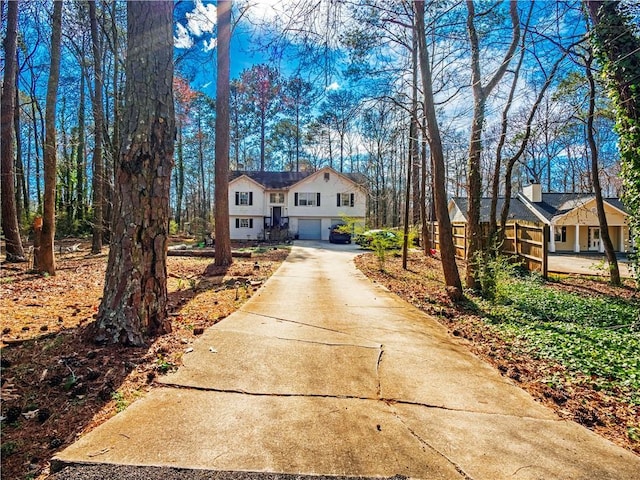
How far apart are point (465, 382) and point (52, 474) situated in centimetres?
291

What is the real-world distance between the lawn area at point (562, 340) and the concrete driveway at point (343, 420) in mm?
420

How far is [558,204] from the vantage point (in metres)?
25.2

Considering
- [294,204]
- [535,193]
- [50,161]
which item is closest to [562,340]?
[50,161]

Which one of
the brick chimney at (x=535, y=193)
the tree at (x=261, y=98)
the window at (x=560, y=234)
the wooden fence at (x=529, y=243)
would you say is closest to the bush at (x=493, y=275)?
the wooden fence at (x=529, y=243)

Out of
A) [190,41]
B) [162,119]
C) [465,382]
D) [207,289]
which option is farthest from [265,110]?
[465,382]

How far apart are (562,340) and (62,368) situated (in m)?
5.75

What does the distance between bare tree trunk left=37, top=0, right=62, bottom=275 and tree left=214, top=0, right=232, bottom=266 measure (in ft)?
12.4

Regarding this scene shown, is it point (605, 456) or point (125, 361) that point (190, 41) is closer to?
point (125, 361)

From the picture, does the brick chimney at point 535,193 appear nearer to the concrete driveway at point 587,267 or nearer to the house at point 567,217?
the house at point 567,217

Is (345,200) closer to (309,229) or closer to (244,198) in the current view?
(309,229)

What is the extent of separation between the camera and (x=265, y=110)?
29.3 metres

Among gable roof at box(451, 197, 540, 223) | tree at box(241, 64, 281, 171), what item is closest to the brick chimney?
gable roof at box(451, 197, 540, 223)

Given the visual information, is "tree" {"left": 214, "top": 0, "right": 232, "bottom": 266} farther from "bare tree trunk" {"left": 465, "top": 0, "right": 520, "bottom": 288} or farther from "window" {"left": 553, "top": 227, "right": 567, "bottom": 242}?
"window" {"left": 553, "top": 227, "right": 567, "bottom": 242}

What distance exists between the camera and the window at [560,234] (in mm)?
24294
